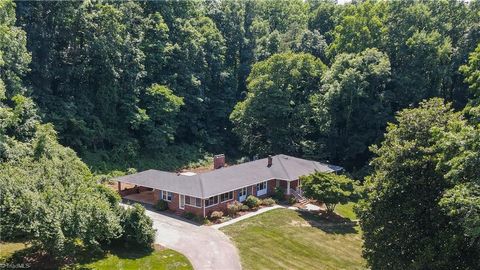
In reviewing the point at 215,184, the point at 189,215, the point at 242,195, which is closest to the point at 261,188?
the point at 242,195

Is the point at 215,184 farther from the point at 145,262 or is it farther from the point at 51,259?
the point at 51,259

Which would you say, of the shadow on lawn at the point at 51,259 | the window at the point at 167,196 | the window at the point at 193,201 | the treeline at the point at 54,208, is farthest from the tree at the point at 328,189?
the shadow on lawn at the point at 51,259

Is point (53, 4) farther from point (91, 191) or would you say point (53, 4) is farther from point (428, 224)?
point (428, 224)

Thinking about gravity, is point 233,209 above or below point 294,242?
above

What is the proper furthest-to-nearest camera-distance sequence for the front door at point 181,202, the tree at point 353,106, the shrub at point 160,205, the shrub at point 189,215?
the tree at point 353,106 → the shrub at point 160,205 → the front door at point 181,202 → the shrub at point 189,215

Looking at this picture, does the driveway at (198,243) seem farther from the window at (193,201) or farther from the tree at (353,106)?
the tree at (353,106)

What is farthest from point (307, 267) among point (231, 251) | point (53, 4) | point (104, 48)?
point (53, 4)
